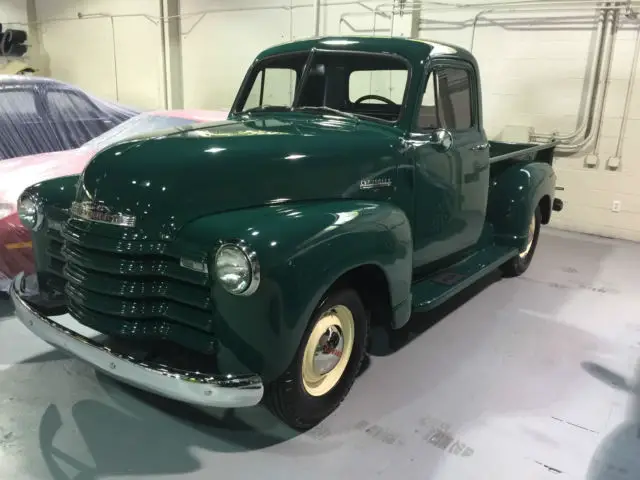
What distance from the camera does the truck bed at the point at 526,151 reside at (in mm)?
4504

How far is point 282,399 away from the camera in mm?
2301

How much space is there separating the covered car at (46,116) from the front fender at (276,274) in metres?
4.22

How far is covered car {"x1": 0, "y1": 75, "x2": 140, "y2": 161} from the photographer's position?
547 cm

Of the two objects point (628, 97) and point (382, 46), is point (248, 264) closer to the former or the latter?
point (382, 46)

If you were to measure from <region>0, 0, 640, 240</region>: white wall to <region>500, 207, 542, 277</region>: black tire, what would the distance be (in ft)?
5.82

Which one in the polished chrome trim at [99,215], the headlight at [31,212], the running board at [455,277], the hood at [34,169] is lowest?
the running board at [455,277]

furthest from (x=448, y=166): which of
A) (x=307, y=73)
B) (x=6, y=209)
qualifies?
(x=6, y=209)

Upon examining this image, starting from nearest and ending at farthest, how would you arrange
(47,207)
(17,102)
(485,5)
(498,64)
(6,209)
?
1. (47,207)
2. (6,209)
3. (17,102)
4. (485,5)
5. (498,64)

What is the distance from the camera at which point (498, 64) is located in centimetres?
645

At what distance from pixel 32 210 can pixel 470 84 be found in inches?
109

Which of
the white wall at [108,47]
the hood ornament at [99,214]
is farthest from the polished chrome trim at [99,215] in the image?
the white wall at [108,47]

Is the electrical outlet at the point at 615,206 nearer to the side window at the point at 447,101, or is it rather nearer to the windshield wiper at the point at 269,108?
the side window at the point at 447,101

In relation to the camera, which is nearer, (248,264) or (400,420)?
(248,264)

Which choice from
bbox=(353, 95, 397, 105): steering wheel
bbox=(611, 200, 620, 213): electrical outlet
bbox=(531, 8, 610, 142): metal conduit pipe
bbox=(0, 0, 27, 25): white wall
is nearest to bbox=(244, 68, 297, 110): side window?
bbox=(353, 95, 397, 105): steering wheel
